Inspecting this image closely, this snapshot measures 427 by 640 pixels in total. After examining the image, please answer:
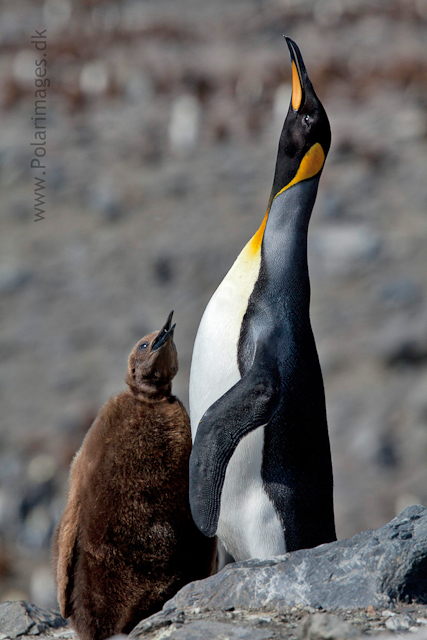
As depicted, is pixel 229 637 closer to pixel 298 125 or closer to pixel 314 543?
pixel 314 543

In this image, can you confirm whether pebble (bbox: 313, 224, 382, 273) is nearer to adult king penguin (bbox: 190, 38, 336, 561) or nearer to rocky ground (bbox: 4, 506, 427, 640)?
adult king penguin (bbox: 190, 38, 336, 561)

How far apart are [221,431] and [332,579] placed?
48 cm

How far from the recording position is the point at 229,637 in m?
1.49

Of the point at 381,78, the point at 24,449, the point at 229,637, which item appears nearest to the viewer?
the point at 229,637

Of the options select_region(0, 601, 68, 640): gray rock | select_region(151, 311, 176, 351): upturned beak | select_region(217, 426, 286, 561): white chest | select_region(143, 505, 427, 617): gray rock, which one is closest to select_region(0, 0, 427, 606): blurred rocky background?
select_region(0, 601, 68, 640): gray rock

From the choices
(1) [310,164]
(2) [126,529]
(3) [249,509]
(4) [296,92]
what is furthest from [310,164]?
(2) [126,529]

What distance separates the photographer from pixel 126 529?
6.42ft

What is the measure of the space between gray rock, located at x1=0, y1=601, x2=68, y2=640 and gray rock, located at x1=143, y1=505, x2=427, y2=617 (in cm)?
71

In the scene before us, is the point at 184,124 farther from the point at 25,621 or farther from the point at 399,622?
the point at 399,622

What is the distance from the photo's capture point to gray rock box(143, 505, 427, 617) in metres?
1.72

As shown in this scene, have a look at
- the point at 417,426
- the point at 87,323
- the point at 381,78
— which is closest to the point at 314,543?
the point at 417,426

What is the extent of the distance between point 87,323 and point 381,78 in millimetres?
5126

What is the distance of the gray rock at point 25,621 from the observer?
2.29 meters

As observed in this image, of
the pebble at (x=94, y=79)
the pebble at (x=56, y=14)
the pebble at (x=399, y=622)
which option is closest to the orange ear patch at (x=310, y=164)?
the pebble at (x=399, y=622)
